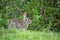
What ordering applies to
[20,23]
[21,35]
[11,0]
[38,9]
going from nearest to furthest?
[21,35] → [11,0] → [20,23] → [38,9]

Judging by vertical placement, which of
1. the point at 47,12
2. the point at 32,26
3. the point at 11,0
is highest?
the point at 11,0

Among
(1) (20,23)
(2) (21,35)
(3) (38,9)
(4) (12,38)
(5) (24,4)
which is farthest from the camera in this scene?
(3) (38,9)

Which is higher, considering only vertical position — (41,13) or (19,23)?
(41,13)

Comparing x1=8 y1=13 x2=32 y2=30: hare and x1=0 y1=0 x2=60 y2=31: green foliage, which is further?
x1=0 y1=0 x2=60 y2=31: green foliage

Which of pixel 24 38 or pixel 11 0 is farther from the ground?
pixel 11 0

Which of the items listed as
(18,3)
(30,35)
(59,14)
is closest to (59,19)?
(59,14)

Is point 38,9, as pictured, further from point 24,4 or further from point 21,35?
point 21,35

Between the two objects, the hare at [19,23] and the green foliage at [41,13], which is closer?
the hare at [19,23]

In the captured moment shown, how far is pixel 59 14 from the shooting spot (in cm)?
952

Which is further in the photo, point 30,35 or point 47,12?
point 47,12

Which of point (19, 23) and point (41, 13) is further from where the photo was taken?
point (41, 13)

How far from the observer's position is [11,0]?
7.51 metres

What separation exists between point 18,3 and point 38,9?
1980mm

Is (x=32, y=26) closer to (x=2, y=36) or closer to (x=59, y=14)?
(x=59, y=14)
